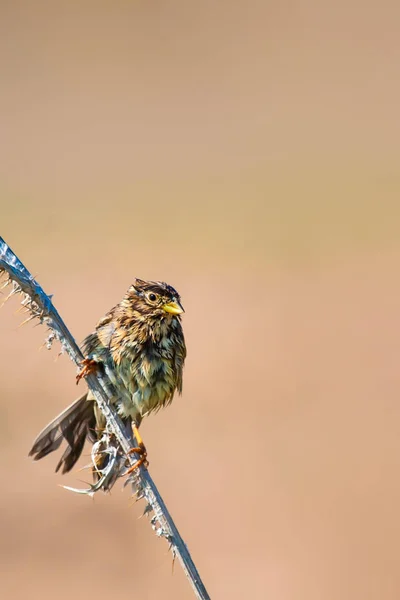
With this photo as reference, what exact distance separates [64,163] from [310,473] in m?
11.0

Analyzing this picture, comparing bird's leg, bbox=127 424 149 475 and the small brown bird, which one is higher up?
the small brown bird

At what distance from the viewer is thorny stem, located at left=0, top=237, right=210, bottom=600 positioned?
10.2ft

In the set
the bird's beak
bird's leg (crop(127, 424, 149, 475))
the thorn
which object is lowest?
the thorn

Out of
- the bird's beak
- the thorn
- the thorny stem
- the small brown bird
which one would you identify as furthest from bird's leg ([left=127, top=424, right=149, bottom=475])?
the bird's beak

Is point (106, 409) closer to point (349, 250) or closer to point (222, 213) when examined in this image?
point (349, 250)

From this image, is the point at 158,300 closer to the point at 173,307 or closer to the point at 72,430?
the point at 173,307

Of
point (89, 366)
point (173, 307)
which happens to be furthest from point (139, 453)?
point (173, 307)

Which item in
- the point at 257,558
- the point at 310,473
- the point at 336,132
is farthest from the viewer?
the point at 336,132

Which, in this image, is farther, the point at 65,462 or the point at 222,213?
the point at 222,213

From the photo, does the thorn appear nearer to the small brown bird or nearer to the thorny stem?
the thorny stem

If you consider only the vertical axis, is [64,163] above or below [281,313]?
above

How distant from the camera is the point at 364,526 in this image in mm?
8719

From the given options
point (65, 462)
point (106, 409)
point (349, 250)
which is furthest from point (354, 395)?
point (106, 409)

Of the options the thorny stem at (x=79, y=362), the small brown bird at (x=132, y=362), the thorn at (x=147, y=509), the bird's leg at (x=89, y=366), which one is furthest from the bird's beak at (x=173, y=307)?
the thorn at (x=147, y=509)
